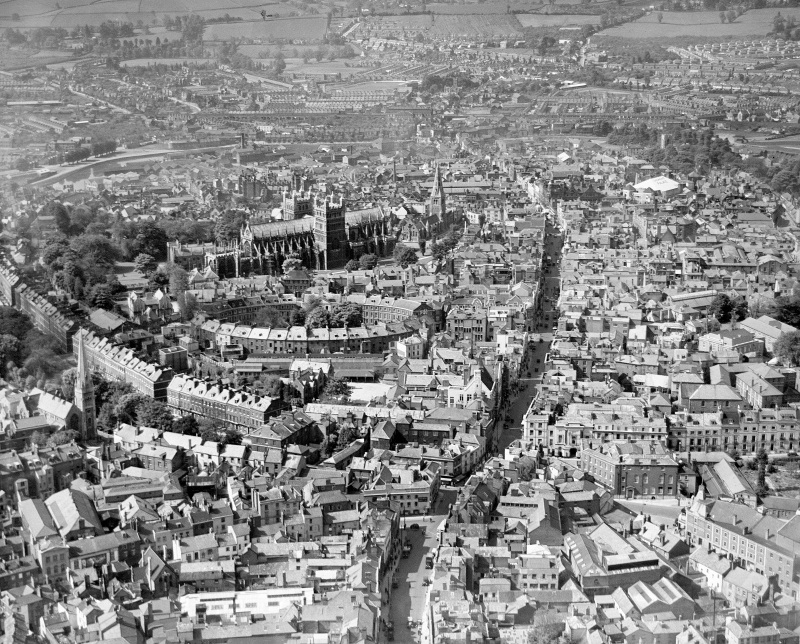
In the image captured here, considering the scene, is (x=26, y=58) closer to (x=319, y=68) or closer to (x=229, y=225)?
(x=229, y=225)

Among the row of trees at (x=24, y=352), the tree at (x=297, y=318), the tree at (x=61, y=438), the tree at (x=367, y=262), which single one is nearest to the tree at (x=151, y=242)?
the tree at (x=367, y=262)

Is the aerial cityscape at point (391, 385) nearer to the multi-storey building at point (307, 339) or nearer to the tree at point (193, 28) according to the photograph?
the multi-storey building at point (307, 339)

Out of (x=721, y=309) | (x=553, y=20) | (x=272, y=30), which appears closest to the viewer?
(x=721, y=309)

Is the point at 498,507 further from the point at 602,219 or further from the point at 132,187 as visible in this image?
the point at 132,187

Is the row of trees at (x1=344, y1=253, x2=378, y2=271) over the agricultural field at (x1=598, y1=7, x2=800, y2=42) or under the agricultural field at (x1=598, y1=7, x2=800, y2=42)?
under

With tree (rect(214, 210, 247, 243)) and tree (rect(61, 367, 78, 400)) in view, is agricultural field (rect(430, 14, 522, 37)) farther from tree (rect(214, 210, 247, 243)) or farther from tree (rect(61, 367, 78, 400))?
tree (rect(61, 367, 78, 400))

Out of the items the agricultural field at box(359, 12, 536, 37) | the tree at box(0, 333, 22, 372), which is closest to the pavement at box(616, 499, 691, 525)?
the tree at box(0, 333, 22, 372)

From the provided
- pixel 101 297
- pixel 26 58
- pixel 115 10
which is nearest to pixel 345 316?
pixel 101 297
